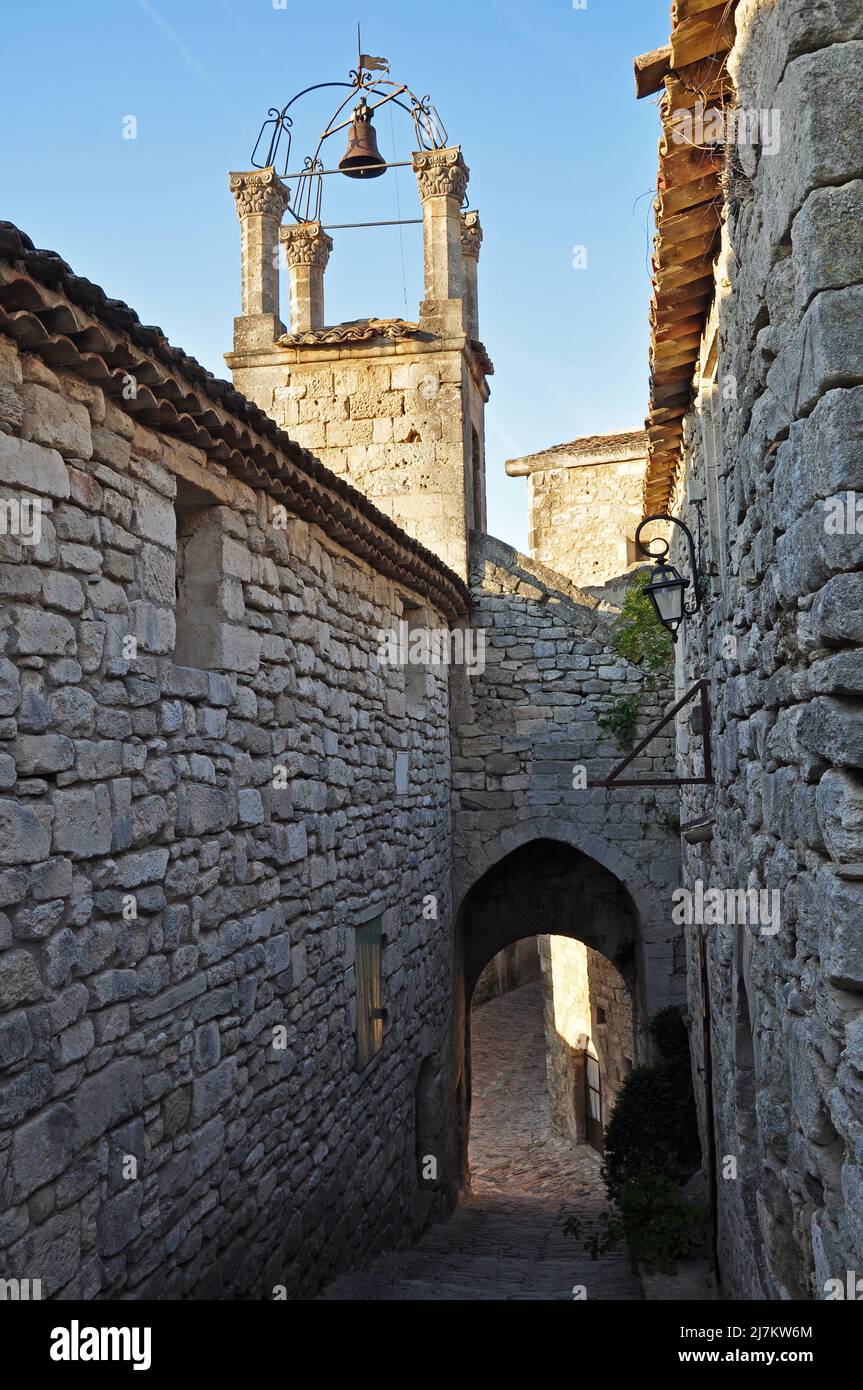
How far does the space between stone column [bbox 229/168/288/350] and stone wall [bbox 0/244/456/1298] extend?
4.69 m

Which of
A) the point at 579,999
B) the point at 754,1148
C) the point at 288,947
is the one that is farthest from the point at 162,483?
the point at 579,999

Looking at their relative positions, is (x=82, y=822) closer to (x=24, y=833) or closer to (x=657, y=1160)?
(x=24, y=833)

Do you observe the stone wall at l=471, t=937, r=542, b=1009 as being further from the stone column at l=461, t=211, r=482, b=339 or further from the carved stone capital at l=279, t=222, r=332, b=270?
the carved stone capital at l=279, t=222, r=332, b=270

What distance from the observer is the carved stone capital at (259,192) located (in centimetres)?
990

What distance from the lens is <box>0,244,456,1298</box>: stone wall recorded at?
334cm

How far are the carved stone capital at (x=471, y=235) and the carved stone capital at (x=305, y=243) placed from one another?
150cm

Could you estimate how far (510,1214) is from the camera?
10500mm

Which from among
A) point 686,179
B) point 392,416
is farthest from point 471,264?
point 686,179

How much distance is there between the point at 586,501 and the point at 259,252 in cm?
739

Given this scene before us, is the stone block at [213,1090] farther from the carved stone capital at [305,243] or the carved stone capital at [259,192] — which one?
the carved stone capital at [305,243]

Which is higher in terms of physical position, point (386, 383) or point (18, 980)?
point (386, 383)

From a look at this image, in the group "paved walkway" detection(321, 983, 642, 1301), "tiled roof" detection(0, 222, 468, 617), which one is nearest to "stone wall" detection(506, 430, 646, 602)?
"paved walkway" detection(321, 983, 642, 1301)

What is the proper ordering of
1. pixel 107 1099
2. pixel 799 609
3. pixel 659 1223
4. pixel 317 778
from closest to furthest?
1. pixel 799 609
2. pixel 107 1099
3. pixel 317 778
4. pixel 659 1223
